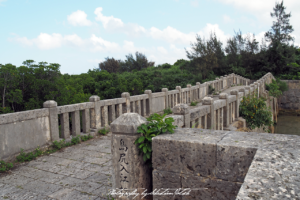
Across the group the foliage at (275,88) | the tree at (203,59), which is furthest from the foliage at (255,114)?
the tree at (203,59)

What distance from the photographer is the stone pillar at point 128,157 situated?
10.2 ft

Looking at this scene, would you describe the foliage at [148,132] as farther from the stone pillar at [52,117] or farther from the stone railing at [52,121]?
the stone pillar at [52,117]

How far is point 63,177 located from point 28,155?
4.96 ft

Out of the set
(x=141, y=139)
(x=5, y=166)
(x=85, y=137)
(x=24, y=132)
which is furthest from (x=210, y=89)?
(x=141, y=139)

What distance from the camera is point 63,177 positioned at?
447 cm

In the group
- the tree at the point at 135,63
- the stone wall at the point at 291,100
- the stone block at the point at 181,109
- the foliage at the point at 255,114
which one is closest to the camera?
the stone block at the point at 181,109

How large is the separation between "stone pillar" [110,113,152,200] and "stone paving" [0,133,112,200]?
0.73 metres

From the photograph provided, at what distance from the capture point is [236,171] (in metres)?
2.54

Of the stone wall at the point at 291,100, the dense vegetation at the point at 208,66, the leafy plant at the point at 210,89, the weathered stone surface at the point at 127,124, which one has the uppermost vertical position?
the dense vegetation at the point at 208,66

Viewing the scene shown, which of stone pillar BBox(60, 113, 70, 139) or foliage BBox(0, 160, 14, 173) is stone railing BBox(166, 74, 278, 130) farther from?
foliage BBox(0, 160, 14, 173)

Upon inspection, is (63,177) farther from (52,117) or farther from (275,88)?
(275,88)

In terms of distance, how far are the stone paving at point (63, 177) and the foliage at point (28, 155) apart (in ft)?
0.44

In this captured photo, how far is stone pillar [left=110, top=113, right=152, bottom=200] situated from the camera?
10.2 feet

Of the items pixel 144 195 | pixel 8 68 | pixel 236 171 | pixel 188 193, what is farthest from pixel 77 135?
pixel 236 171
